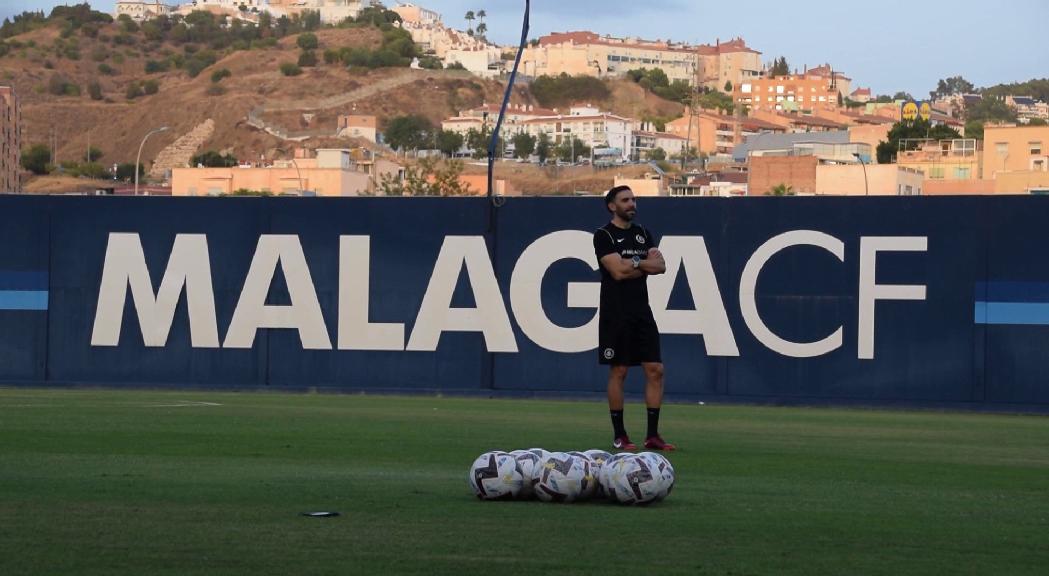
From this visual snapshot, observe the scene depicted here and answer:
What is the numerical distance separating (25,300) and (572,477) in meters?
15.1

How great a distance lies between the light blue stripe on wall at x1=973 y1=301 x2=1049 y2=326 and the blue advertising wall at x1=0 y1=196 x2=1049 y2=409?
2 cm

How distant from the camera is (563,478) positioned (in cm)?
769

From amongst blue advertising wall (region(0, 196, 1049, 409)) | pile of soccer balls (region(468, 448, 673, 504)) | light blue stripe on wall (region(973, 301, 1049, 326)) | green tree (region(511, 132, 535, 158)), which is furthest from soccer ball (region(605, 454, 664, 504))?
green tree (region(511, 132, 535, 158))

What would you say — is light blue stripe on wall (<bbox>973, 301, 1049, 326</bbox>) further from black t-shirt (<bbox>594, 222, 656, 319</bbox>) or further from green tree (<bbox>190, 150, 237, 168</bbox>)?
green tree (<bbox>190, 150, 237, 168</bbox>)

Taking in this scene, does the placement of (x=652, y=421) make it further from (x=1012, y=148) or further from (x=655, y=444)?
(x=1012, y=148)

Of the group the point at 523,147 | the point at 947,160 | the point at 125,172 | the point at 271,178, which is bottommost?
the point at 271,178

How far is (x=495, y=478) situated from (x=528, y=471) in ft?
0.54

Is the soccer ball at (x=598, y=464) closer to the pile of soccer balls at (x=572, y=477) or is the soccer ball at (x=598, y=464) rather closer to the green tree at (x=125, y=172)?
the pile of soccer balls at (x=572, y=477)

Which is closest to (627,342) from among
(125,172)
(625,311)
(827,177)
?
(625,311)

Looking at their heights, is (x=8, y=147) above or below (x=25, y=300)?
above

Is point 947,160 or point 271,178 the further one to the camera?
point 947,160

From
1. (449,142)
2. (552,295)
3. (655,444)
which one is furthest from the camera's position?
(449,142)

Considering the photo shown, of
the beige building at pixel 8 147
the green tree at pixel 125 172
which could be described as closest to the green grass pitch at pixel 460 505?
the beige building at pixel 8 147

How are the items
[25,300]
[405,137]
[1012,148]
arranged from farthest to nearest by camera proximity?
[405,137] → [1012,148] → [25,300]
